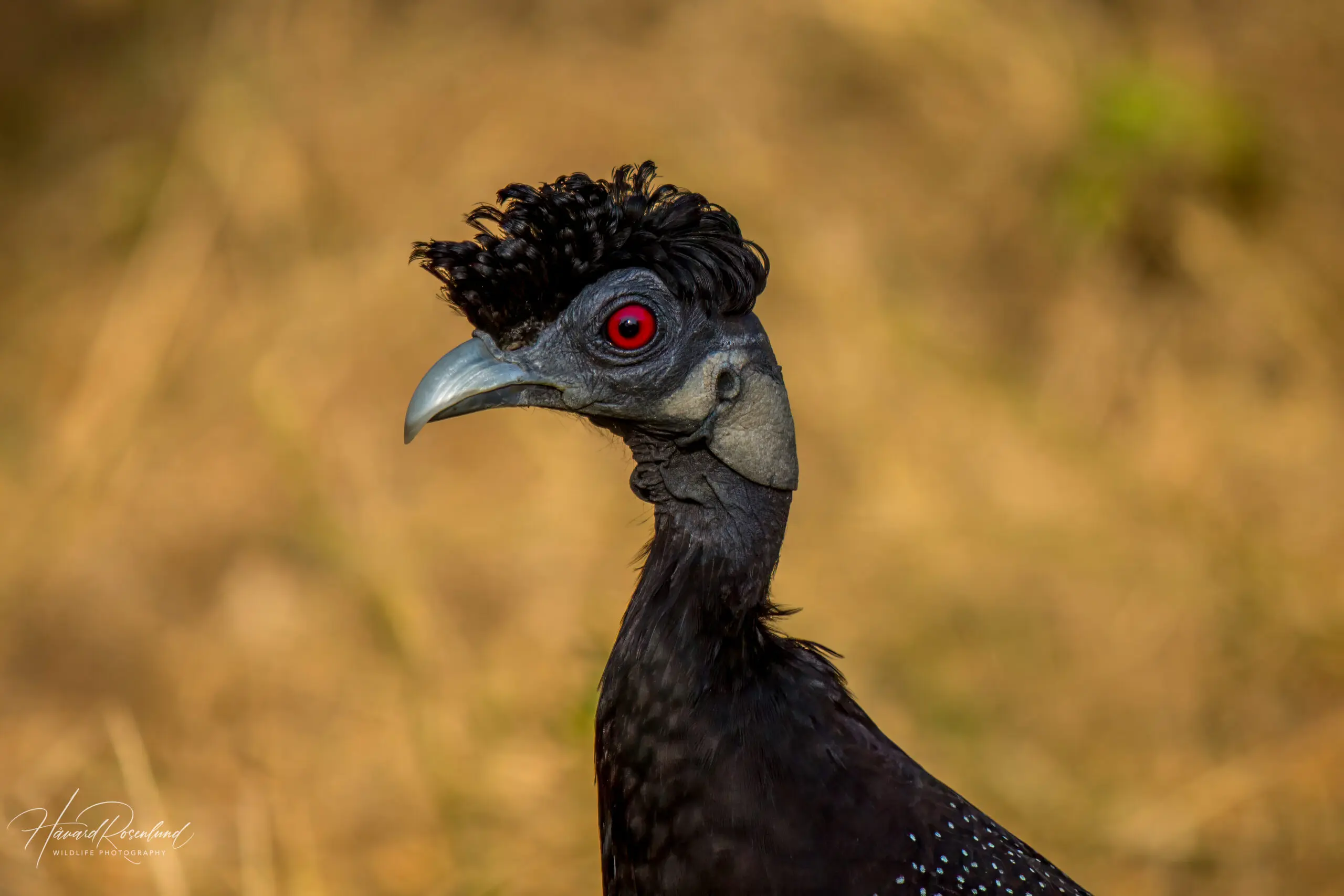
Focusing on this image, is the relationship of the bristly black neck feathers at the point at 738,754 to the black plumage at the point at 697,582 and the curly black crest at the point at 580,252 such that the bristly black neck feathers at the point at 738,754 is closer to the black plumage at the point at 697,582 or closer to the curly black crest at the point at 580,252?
the black plumage at the point at 697,582

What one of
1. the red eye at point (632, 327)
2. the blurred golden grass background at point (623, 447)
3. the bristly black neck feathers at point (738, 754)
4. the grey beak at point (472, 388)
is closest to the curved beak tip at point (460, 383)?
the grey beak at point (472, 388)

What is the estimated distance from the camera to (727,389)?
10.7 feet

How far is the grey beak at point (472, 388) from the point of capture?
3.12 metres

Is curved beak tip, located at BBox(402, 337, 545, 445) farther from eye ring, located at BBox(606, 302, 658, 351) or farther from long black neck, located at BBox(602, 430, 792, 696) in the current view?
long black neck, located at BBox(602, 430, 792, 696)

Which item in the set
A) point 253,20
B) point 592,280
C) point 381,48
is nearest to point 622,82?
point 381,48

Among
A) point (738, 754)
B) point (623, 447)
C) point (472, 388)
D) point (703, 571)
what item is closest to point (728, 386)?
point (703, 571)

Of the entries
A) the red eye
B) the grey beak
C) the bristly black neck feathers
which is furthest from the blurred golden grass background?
the red eye

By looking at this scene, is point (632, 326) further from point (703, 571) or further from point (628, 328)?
point (703, 571)

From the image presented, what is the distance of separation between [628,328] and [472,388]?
0.42 m

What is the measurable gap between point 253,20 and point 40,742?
19.1 ft

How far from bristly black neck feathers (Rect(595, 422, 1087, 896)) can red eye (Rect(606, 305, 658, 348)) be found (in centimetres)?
29

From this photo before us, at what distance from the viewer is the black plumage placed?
3086mm

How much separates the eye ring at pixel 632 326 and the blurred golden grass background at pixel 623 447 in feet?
9.44

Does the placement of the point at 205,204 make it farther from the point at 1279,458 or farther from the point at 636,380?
the point at 1279,458
